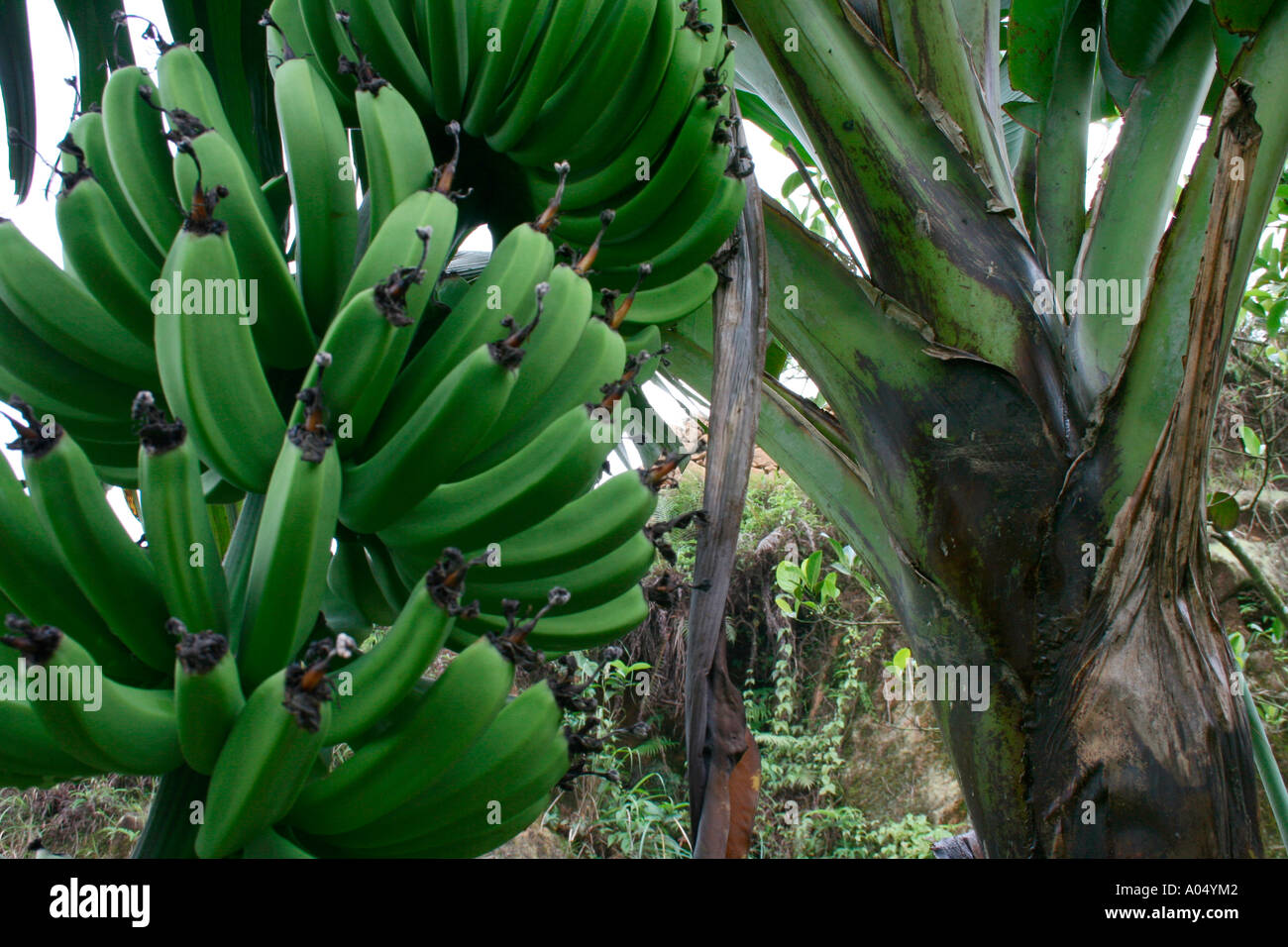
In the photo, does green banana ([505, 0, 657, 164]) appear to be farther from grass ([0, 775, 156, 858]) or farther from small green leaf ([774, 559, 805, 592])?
grass ([0, 775, 156, 858])

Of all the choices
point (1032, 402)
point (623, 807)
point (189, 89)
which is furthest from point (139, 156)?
point (623, 807)

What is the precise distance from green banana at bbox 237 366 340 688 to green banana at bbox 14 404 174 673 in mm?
56

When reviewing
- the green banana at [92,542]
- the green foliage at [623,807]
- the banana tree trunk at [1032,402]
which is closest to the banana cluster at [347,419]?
the green banana at [92,542]

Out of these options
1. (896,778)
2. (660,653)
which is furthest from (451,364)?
(896,778)

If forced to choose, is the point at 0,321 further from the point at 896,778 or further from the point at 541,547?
the point at 896,778

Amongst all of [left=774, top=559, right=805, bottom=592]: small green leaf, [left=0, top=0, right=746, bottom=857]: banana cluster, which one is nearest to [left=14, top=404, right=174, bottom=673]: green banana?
[left=0, top=0, right=746, bottom=857]: banana cluster

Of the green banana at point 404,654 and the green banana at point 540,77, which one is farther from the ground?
the green banana at point 540,77

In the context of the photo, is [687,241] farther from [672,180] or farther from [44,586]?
[44,586]

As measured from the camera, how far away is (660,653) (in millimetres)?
3609

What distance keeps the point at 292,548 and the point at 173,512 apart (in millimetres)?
75

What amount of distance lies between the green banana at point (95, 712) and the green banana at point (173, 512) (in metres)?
0.06

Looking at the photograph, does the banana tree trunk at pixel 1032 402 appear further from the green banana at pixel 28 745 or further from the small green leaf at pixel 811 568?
the small green leaf at pixel 811 568

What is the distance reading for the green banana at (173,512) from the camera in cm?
49

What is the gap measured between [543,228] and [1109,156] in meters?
0.74
